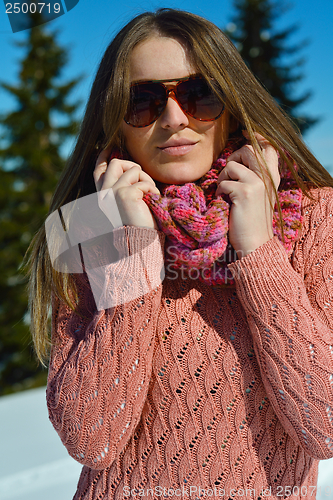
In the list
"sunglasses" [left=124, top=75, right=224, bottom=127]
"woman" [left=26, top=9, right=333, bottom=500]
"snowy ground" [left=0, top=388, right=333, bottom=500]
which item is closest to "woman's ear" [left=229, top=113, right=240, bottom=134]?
"woman" [left=26, top=9, right=333, bottom=500]

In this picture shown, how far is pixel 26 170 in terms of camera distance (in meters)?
7.32

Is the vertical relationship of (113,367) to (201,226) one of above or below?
below

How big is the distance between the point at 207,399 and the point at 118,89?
3.38ft

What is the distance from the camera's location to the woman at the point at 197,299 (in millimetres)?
1093

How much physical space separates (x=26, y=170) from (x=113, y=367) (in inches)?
274

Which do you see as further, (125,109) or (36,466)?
(36,466)

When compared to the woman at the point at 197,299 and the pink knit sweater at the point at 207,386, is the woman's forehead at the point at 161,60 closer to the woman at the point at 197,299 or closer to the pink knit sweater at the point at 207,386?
the woman at the point at 197,299

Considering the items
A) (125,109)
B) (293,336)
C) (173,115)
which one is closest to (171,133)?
(173,115)

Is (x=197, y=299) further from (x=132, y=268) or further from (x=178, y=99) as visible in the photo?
(x=178, y=99)

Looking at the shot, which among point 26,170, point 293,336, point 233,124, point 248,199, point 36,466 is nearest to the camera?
point 293,336

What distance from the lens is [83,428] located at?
1084 mm

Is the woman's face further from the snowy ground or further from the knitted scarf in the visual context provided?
the snowy ground

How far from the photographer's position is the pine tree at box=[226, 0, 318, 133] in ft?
29.0

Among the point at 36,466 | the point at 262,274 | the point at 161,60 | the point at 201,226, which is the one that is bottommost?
the point at 36,466
